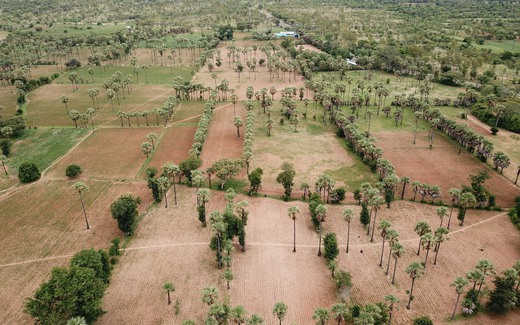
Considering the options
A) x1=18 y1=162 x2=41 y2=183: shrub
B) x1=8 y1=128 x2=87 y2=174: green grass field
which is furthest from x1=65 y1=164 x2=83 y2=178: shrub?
x1=8 y1=128 x2=87 y2=174: green grass field

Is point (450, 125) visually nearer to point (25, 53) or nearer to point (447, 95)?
point (447, 95)

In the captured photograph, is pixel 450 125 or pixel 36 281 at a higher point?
pixel 450 125

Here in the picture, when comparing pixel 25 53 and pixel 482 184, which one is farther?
pixel 25 53

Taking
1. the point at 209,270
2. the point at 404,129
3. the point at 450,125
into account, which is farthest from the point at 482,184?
the point at 209,270

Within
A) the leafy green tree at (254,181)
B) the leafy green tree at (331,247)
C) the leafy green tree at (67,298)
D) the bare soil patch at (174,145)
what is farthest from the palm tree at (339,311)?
the bare soil patch at (174,145)

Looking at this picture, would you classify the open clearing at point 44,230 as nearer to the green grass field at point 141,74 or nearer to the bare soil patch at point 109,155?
the bare soil patch at point 109,155

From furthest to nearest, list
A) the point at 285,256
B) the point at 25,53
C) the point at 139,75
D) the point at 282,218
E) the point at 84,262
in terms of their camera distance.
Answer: the point at 25,53 → the point at 139,75 → the point at 282,218 → the point at 285,256 → the point at 84,262
